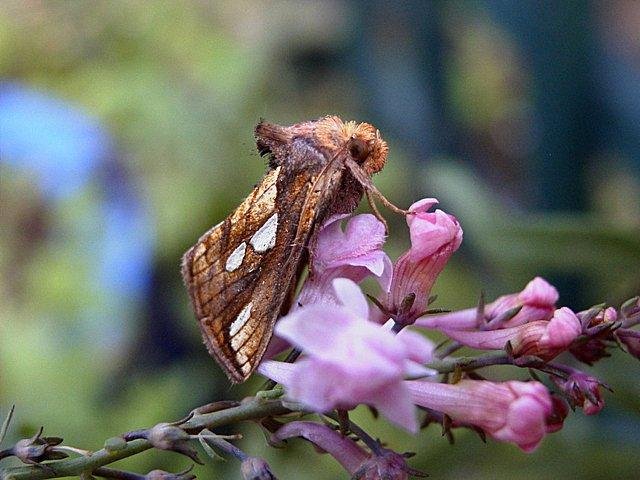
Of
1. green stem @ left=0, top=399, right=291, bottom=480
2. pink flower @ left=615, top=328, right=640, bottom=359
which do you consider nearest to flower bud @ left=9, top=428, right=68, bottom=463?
green stem @ left=0, top=399, right=291, bottom=480

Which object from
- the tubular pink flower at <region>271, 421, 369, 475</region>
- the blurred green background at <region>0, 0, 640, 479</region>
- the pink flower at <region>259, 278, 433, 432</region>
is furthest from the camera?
the blurred green background at <region>0, 0, 640, 479</region>

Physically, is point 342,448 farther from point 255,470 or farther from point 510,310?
point 510,310

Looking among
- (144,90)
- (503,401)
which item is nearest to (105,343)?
(144,90)

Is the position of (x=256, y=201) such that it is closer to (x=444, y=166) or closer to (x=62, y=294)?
(x=444, y=166)

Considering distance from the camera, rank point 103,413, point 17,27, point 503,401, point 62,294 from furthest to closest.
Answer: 1. point 17,27
2. point 62,294
3. point 103,413
4. point 503,401

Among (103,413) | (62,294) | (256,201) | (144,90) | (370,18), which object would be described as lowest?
(103,413)

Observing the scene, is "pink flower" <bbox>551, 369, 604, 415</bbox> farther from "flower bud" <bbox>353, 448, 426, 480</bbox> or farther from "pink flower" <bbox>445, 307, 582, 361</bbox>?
"flower bud" <bbox>353, 448, 426, 480</bbox>
